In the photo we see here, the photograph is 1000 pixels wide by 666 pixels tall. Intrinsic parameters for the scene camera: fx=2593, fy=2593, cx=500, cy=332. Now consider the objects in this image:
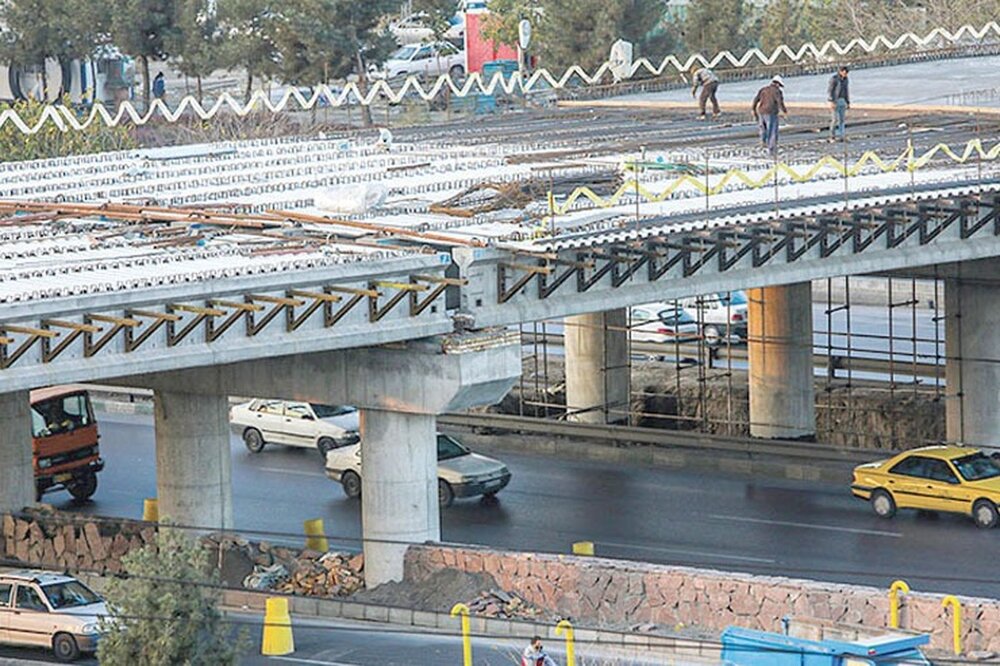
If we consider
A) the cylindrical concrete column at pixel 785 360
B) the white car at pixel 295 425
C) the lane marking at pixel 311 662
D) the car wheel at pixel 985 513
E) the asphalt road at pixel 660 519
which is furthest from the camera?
the cylindrical concrete column at pixel 785 360

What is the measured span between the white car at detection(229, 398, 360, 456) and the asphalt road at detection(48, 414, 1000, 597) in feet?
1.12

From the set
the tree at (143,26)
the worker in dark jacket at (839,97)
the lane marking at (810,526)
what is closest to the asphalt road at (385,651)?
the lane marking at (810,526)

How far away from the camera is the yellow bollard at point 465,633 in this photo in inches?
1329

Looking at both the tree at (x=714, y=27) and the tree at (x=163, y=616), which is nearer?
the tree at (x=163, y=616)

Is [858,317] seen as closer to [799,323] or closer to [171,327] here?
[799,323]

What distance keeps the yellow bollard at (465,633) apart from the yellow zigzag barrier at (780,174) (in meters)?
7.48

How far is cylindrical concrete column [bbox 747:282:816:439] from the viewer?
53469 mm

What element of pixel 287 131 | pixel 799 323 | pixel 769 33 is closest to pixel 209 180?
pixel 799 323

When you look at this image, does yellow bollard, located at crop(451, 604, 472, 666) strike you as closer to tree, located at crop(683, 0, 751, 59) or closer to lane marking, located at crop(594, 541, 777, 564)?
lane marking, located at crop(594, 541, 777, 564)

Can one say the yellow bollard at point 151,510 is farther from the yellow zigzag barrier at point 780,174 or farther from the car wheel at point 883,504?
the car wheel at point 883,504

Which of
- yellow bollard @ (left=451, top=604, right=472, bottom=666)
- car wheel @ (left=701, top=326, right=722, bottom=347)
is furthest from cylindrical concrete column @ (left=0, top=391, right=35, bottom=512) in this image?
car wheel @ (left=701, top=326, right=722, bottom=347)

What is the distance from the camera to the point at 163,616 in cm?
3097

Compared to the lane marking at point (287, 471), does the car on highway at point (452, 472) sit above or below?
above

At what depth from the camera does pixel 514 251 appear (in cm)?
3969
